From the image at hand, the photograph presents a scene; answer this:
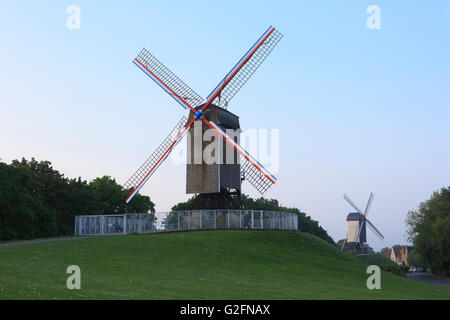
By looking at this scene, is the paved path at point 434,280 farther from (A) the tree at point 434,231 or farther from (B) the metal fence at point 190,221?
(B) the metal fence at point 190,221

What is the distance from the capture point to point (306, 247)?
3222cm

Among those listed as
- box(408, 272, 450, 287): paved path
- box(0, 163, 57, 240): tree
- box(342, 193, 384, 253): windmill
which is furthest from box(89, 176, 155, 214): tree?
box(342, 193, 384, 253): windmill

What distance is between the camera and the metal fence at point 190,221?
114 ft

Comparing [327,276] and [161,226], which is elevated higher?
[161,226]

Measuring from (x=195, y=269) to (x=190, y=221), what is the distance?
12569mm

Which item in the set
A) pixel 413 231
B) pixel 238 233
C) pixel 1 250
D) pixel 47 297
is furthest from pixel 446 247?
pixel 47 297

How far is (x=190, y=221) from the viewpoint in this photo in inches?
1372

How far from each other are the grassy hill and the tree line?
13.6 metres

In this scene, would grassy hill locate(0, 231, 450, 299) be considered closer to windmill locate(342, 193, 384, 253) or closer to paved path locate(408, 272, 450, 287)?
paved path locate(408, 272, 450, 287)

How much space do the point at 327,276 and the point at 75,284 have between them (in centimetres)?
1446

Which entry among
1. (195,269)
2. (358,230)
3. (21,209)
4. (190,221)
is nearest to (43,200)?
Result: (21,209)

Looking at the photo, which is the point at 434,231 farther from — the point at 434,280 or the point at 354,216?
the point at 354,216

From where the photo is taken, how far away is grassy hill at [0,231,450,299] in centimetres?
1466

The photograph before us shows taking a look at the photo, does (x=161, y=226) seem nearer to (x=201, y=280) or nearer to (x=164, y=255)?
(x=164, y=255)
